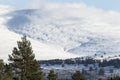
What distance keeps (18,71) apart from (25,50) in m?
3.43

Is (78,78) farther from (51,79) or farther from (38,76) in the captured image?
(38,76)

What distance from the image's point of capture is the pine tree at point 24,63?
7344 cm

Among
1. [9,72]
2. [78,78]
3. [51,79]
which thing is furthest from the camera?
[78,78]

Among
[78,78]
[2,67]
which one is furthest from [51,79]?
[2,67]

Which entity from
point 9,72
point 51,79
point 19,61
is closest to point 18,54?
point 19,61

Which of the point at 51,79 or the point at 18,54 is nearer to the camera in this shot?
the point at 18,54

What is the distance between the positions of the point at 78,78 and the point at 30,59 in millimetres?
52063

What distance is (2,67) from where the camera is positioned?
77438mm

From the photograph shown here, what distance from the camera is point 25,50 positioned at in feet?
246

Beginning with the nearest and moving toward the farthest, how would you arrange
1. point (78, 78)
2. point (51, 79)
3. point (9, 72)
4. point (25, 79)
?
point (25, 79) < point (9, 72) < point (51, 79) < point (78, 78)

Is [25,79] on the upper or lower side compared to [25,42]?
lower

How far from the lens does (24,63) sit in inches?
2904

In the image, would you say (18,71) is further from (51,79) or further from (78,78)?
(78,78)

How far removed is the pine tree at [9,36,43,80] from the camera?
73438 millimetres
